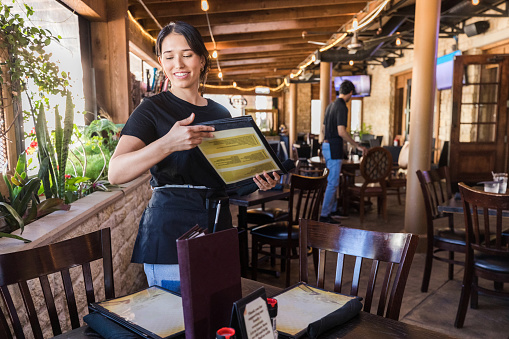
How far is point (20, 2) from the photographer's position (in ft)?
8.10

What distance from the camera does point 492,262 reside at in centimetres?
268

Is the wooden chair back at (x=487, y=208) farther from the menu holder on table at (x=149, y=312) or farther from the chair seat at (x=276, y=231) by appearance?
the menu holder on table at (x=149, y=312)

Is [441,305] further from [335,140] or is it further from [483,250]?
[335,140]

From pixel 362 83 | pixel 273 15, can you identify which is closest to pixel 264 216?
pixel 273 15

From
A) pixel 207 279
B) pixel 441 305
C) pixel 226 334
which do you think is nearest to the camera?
pixel 226 334

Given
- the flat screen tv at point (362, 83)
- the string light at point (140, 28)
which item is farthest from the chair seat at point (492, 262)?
the flat screen tv at point (362, 83)

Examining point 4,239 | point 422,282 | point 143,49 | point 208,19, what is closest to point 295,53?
point 208,19

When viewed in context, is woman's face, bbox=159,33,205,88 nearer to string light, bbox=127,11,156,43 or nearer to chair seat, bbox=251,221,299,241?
chair seat, bbox=251,221,299,241

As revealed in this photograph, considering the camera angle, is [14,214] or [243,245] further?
[243,245]

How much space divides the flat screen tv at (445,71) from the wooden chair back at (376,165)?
5.00 meters

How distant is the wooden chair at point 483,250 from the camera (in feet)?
8.04

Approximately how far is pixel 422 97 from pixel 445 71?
6109 mm

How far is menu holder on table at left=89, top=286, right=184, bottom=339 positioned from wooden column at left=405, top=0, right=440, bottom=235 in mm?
3656

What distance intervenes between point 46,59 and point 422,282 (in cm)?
327
